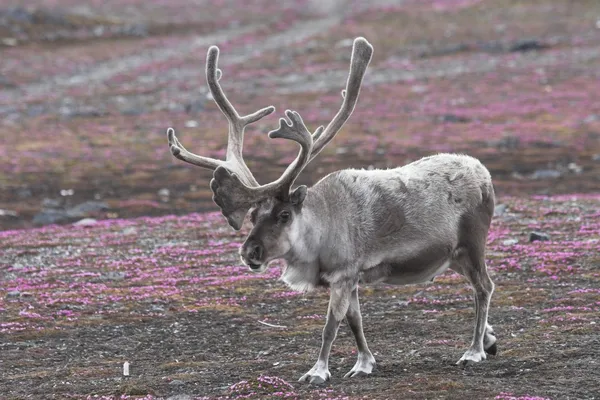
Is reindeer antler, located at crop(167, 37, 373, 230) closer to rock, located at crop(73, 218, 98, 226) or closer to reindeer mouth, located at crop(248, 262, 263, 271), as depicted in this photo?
reindeer mouth, located at crop(248, 262, 263, 271)

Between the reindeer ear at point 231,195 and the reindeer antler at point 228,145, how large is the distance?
403 mm

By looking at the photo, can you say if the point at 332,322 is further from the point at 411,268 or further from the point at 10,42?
the point at 10,42

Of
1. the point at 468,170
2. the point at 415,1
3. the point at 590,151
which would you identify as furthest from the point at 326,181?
the point at 415,1

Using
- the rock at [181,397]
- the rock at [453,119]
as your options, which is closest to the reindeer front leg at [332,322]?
the rock at [181,397]

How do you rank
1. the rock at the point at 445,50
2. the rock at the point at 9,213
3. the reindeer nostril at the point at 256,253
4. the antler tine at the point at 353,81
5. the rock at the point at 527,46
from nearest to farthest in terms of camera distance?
the reindeer nostril at the point at 256,253, the antler tine at the point at 353,81, the rock at the point at 9,213, the rock at the point at 527,46, the rock at the point at 445,50

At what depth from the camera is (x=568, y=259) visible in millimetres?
20812

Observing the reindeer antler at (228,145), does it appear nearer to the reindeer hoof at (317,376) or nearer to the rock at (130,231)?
the reindeer hoof at (317,376)

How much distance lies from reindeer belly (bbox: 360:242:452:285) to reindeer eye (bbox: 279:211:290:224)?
1.37 m

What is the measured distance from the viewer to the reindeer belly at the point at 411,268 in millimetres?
12773

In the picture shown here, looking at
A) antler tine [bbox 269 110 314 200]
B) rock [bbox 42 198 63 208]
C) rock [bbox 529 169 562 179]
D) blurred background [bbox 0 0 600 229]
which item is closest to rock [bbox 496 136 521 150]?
blurred background [bbox 0 0 600 229]

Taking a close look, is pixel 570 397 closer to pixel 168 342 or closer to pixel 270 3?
pixel 168 342

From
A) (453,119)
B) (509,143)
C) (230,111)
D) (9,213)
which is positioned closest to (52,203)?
(9,213)

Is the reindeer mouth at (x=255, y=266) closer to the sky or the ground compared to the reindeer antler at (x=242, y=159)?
closer to the ground

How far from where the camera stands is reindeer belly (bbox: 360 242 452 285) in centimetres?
1277
